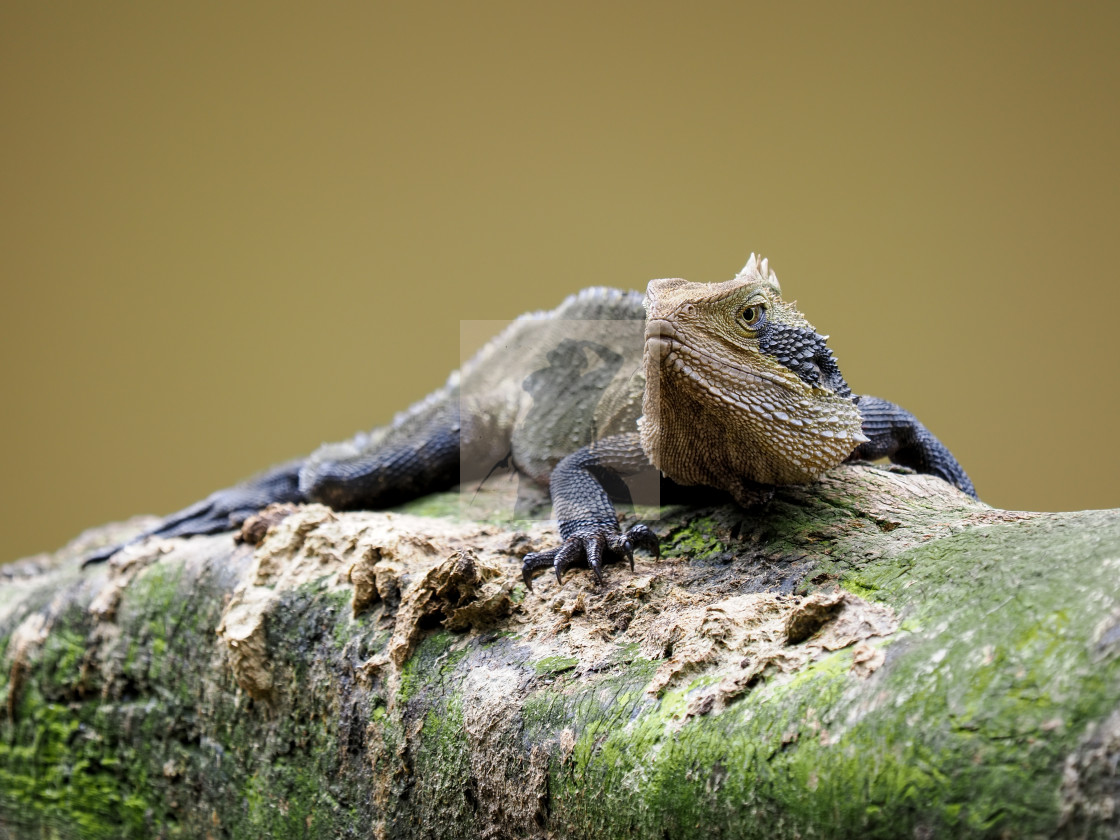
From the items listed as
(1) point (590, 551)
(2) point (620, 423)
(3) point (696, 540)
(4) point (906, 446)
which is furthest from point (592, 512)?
(4) point (906, 446)

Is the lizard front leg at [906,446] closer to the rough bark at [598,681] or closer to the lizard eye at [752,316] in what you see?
the rough bark at [598,681]

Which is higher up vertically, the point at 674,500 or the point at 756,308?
the point at 756,308

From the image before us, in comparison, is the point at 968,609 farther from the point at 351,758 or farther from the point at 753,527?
the point at 351,758

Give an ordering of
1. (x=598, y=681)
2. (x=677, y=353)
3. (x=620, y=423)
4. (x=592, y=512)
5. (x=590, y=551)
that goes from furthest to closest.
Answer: (x=620, y=423)
(x=592, y=512)
(x=590, y=551)
(x=677, y=353)
(x=598, y=681)

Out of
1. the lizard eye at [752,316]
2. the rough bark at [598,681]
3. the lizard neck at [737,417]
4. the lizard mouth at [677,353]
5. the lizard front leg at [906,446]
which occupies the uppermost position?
the lizard eye at [752,316]

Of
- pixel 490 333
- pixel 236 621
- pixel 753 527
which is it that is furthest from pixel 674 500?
pixel 490 333

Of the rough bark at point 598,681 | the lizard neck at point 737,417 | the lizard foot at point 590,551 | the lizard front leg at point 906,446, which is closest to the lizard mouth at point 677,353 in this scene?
the lizard neck at point 737,417

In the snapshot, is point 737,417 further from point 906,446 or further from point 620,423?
point 620,423

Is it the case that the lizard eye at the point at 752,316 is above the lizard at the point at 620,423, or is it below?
above
